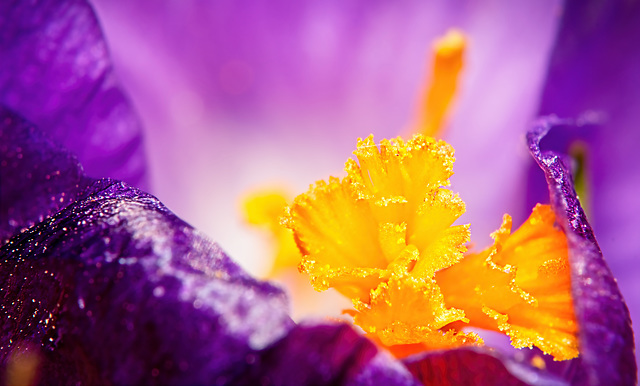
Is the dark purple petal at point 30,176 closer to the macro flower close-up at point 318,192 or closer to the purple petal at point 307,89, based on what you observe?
the macro flower close-up at point 318,192

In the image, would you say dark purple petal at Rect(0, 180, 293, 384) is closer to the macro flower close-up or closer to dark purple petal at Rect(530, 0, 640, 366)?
the macro flower close-up

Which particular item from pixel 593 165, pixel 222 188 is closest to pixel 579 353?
pixel 593 165

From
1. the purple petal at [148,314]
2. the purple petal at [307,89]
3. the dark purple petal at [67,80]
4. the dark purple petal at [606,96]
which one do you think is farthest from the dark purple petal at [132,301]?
the dark purple petal at [606,96]

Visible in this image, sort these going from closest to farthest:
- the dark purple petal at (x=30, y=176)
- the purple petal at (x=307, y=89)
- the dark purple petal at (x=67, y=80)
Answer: the dark purple petal at (x=30, y=176)
the dark purple petal at (x=67, y=80)
the purple petal at (x=307, y=89)

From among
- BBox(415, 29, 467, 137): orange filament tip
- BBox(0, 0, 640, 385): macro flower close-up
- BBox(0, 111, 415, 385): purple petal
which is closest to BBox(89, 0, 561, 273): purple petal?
BBox(0, 0, 640, 385): macro flower close-up

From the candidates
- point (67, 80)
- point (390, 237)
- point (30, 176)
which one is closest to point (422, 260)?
point (390, 237)

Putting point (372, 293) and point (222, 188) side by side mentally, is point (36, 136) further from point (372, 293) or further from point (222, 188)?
point (222, 188)
